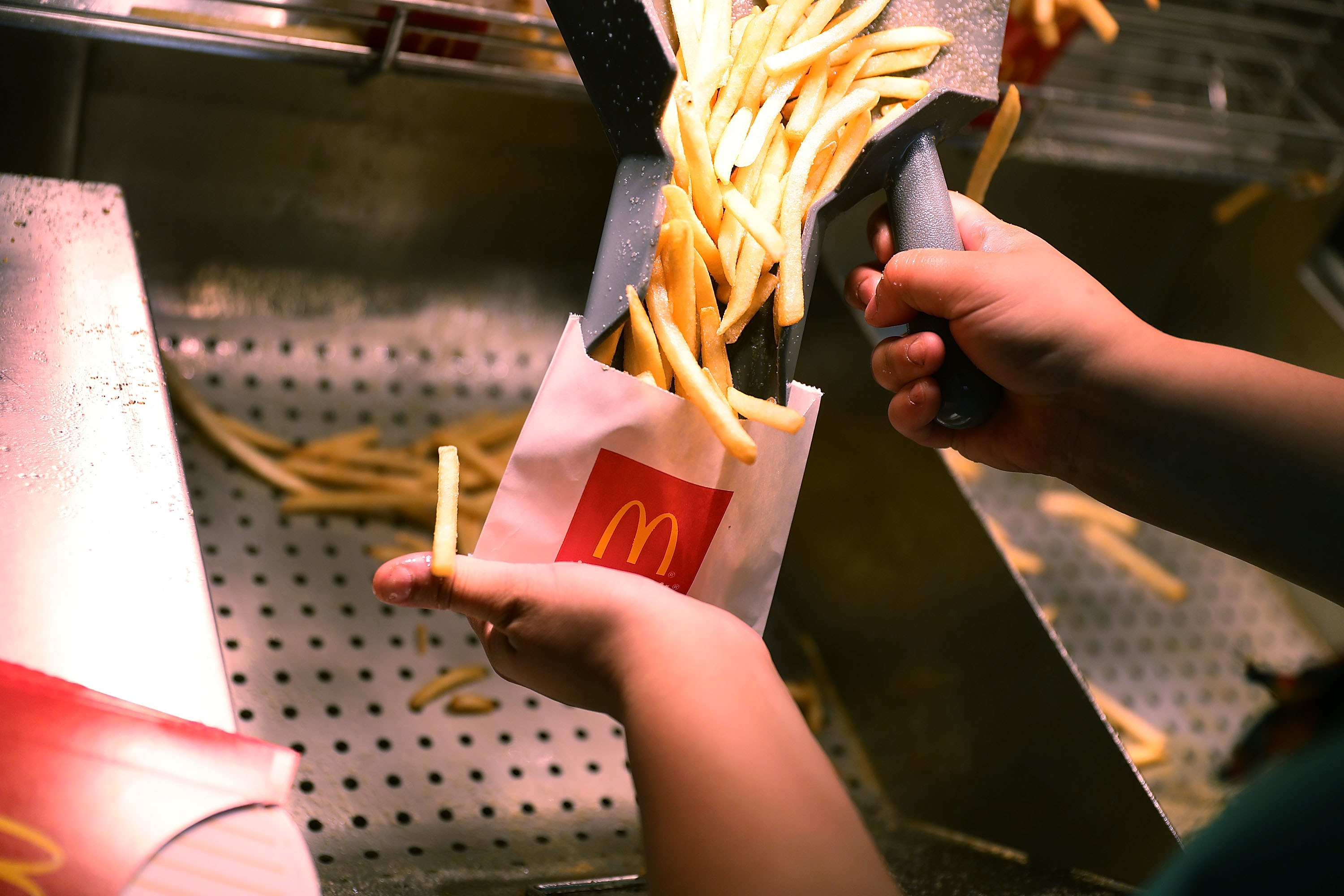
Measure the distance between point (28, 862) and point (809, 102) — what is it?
1143 millimetres

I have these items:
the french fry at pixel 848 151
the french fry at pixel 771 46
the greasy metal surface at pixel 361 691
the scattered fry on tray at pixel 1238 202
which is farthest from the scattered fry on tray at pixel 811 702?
the scattered fry on tray at pixel 1238 202

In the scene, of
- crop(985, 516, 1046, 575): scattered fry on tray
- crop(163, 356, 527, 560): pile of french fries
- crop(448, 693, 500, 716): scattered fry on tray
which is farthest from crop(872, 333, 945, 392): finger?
crop(985, 516, 1046, 575): scattered fry on tray

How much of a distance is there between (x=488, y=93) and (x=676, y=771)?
1.48 m

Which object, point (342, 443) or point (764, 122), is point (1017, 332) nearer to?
point (764, 122)

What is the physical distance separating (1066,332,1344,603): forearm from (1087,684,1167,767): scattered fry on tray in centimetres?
81

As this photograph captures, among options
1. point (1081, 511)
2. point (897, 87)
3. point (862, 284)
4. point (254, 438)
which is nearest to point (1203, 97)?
point (1081, 511)

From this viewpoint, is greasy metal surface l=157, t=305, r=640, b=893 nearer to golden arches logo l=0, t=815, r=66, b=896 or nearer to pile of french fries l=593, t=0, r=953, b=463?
golden arches logo l=0, t=815, r=66, b=896

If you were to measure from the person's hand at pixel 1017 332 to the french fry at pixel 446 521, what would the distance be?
0.63m

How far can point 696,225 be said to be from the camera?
113 centimetres

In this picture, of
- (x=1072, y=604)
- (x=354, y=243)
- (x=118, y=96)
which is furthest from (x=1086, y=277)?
(x=118, y=96)

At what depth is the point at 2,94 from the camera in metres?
1.58

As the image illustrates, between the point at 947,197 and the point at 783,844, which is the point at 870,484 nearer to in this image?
the point at 947,197

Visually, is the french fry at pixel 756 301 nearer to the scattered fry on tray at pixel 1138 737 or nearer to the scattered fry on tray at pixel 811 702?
the scattered fry on tray at pixel 811 702

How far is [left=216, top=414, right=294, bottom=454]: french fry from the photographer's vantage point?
186 centimetres
